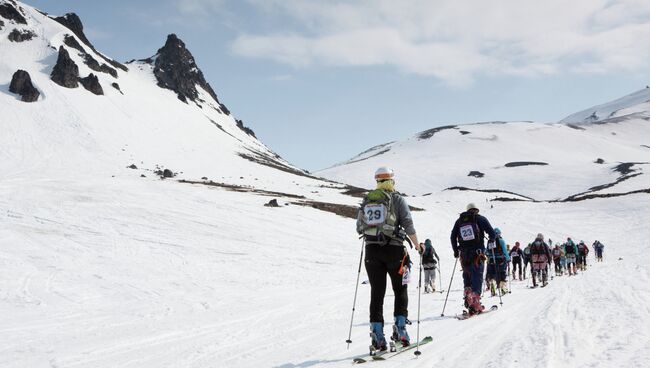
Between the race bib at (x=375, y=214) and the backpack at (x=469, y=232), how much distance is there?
4326 mm

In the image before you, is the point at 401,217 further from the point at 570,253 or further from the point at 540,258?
the point at 570,253

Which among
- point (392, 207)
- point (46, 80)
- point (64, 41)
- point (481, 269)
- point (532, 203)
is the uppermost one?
point (64, 41)

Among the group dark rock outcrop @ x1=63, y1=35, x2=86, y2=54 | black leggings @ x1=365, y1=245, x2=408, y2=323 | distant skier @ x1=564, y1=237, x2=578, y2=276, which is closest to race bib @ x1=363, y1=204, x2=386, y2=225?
black leggings @ x1=365, y1=245, x2=408, y2=323

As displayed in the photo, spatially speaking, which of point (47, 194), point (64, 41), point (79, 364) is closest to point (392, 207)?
point (79, 364)

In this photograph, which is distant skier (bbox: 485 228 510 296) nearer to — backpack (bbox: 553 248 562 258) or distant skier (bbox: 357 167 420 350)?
distant skier (bbox: 357 167 420 350)

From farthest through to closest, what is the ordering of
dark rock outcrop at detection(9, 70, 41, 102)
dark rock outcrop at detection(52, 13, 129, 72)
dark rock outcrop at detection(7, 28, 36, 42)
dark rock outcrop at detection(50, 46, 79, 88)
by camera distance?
dark rock outcrop at detection(52, 13, 129, 72)
dark rock outcrop at detection(7, 28, 36, 42)
dark rock outcrop at detection(50, 46, 79, 88)
dark rock outcrop at detection(9, 70, 41, 102)

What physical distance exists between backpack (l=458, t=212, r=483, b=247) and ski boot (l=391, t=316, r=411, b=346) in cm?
394

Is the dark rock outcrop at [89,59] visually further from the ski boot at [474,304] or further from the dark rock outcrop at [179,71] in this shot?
the ski boot at [474,304]

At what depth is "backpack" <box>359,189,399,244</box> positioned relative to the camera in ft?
22.4

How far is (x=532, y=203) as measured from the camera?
6894 centimetres

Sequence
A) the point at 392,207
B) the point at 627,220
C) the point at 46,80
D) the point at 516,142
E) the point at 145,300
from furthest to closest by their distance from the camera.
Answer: the point at 516,142
the point at 46,80
the point at 627,220
the point at 145,300
the point at 392,207

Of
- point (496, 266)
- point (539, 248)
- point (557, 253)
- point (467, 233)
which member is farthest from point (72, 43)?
point (467, 233)

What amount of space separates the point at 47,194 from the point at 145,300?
1666 cm

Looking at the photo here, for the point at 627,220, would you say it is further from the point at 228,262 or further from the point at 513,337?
the point at 513,337
